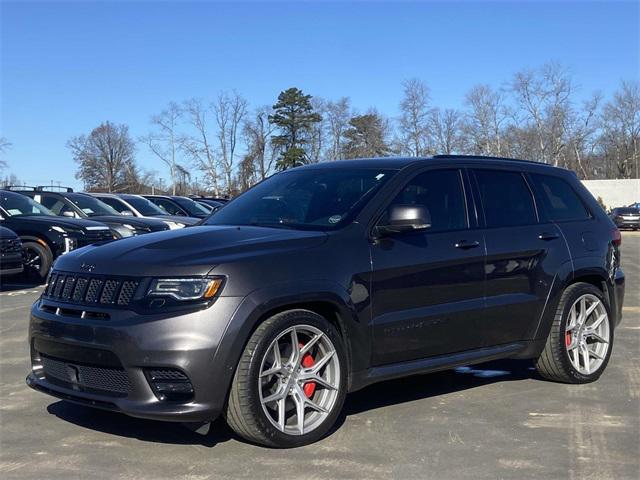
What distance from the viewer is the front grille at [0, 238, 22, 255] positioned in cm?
1174

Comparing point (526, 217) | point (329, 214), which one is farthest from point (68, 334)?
point (526, 217)

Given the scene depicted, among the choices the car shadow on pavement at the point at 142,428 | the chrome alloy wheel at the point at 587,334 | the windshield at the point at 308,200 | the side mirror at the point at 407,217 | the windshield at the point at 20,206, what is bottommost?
the car shadow on pavement at the point at 142,428

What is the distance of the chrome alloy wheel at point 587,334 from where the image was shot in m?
6.17

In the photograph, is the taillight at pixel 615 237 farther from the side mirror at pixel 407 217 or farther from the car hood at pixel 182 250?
the car hood at pixel 182 250

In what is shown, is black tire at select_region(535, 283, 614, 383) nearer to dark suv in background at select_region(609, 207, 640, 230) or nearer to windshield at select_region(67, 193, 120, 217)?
windshield at select_region(67, 193, 120, 217)

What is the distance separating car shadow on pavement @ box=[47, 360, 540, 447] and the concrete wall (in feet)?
222

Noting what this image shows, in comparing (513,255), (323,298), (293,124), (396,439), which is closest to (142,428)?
(323,298)

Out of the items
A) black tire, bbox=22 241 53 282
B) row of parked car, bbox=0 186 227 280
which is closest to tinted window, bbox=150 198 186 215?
row of parked car, bbox=0 186 227 280

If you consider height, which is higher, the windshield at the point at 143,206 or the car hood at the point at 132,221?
the windshield at the point at 143,206

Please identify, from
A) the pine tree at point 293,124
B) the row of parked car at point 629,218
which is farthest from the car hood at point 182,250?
the pine tree at point 293,124

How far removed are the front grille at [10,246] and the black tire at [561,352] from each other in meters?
8.65

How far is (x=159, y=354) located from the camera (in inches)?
162

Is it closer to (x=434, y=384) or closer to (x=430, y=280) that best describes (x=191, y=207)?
(x=434, y=384)

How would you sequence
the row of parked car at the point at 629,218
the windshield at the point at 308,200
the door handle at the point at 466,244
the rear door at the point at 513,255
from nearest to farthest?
1. the windshield at the point at 308,200
2. the door handle at the point at 466,244
3. the rear door at the point at 513,255
4. the row of parked car at the point at 629,218
